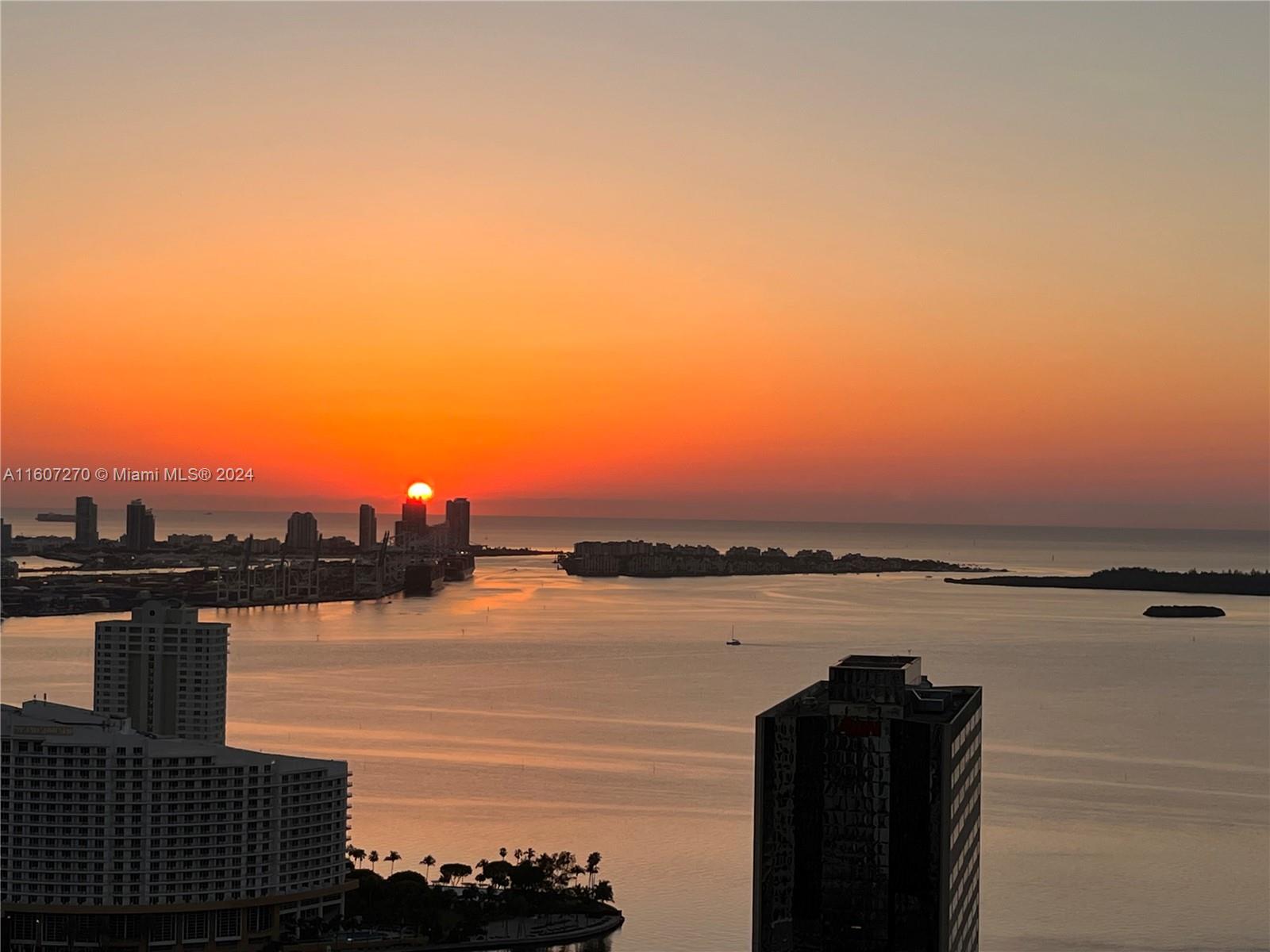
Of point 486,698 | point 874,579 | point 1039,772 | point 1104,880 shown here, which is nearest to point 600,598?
point 874,579

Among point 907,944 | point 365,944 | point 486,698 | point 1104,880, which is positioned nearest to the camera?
point 907,944

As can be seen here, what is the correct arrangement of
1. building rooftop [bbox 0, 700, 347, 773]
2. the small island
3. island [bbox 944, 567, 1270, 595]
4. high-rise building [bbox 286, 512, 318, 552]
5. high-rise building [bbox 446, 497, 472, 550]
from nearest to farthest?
1. building rooftop [bbox 0, 700, 347, 773]
2. the small island
3. island [bbox 944, 567, 1270, 595]
4. high-rise building [bbox 286, 512, 318, 552]
5. high-rise building [bbox 446, 497, 472, 550]

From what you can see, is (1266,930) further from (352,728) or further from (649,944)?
(352,728)

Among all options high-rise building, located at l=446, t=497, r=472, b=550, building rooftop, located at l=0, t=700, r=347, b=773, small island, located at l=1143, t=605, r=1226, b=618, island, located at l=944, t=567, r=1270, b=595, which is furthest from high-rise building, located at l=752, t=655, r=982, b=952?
high-rise building, located at l=446, t=497, r=472, b=550

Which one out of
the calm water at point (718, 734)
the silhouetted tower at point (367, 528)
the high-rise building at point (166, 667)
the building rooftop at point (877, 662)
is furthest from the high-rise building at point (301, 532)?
the building rooftop at point (877, 662)

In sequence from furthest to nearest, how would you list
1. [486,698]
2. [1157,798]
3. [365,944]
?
[486,698]
[1157,798]
[365,944]

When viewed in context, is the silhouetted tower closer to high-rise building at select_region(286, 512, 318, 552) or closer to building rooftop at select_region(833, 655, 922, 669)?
high-rise building at select_region(286, 512, 318, 552)

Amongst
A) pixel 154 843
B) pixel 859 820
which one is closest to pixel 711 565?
pixel 154 843

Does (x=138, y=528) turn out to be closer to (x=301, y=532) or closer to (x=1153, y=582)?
(x=301, y=532)
